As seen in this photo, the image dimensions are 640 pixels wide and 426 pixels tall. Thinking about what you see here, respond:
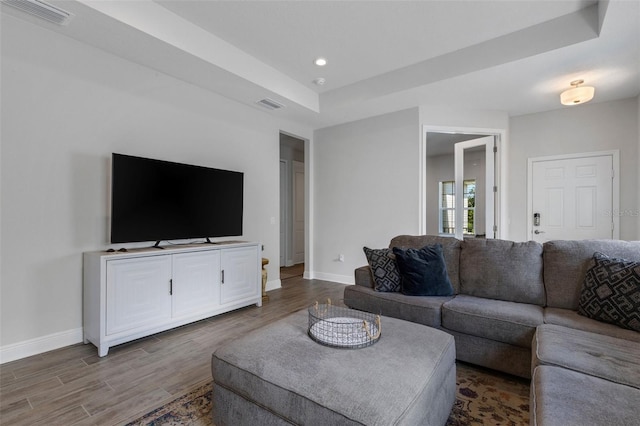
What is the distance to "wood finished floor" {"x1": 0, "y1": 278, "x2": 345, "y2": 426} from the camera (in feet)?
5.61

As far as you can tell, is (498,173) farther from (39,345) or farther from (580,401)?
(39,345)

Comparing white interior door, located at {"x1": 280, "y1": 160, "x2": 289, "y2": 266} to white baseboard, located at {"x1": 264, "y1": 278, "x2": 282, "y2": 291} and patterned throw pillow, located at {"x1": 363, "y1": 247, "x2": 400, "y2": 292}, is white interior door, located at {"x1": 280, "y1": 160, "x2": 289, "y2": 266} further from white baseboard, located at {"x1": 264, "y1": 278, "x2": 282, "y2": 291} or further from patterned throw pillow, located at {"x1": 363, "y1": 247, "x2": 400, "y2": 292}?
patterned throw pillow, located at {"x1": 363, "y1": 247, "x2": 400, "y2": 292}

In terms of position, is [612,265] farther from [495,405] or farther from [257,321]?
[257,321]

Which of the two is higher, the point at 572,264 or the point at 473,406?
the point at 572,264

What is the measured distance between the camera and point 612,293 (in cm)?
190

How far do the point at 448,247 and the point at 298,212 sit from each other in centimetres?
444

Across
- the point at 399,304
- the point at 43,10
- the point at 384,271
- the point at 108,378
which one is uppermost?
the point at 43,10

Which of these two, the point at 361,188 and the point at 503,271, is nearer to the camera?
the point at 503,271

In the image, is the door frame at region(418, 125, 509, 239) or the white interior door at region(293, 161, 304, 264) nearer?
the door frame at region(418, 125, 509, 239)

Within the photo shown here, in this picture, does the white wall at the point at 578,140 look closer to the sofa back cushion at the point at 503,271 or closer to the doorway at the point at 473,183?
the doorway at the point at 473,183

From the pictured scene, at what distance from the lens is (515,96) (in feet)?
12.5

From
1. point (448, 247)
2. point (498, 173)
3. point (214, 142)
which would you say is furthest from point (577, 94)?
point (214, 142)

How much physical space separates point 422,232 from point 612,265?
7.57 ft

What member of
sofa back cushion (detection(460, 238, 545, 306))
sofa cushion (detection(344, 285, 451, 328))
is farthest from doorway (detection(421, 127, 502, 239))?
sofa cushion (detection(344, 285, 451, 328))
